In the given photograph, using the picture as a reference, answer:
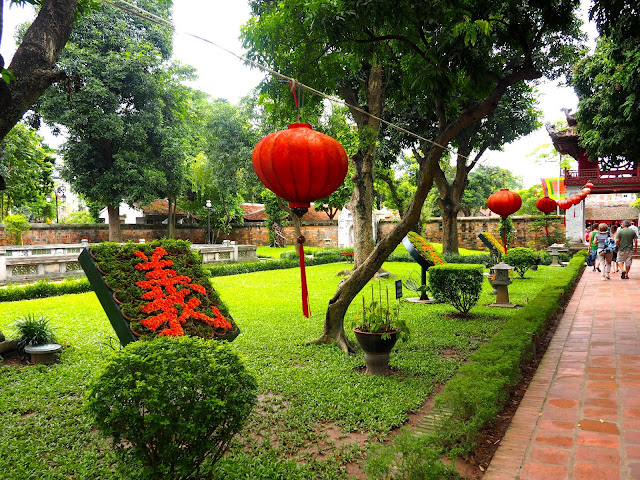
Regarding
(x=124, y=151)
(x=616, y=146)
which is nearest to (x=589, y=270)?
(x=616, y=146)

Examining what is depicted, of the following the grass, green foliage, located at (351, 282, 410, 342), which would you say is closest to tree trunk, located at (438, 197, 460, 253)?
the grass

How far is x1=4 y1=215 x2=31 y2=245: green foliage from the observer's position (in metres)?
20.4

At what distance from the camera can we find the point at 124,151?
19938mm

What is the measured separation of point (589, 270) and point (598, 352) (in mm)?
11849

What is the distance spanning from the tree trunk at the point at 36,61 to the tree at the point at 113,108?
53.6 ft

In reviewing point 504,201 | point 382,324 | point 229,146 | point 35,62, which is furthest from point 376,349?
point 229,146

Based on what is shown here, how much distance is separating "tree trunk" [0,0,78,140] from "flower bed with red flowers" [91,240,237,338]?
4.41ft

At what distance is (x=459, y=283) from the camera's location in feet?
25.9

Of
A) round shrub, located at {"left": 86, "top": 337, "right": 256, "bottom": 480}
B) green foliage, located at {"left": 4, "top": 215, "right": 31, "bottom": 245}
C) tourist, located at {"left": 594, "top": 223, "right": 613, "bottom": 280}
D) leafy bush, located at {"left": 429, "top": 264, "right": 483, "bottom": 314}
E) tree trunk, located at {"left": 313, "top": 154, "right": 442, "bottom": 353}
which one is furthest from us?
green foliage, located at {"left": 4, "top": 215, "right": 31, "bottom": 245}

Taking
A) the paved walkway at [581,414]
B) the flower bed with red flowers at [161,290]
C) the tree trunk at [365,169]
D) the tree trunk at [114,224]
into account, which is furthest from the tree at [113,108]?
the paved walkway at [581,414]

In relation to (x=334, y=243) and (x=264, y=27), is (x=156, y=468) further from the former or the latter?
(x=334, y=243)

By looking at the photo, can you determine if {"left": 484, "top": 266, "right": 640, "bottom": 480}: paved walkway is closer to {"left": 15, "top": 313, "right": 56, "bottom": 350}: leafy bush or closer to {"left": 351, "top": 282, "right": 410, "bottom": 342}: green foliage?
{"left": 351, "top": 282, "right": 410, "bottom": 342}: green foliage

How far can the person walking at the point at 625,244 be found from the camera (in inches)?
457

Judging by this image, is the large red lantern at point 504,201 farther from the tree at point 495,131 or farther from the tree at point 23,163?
the tree at point 23,163
